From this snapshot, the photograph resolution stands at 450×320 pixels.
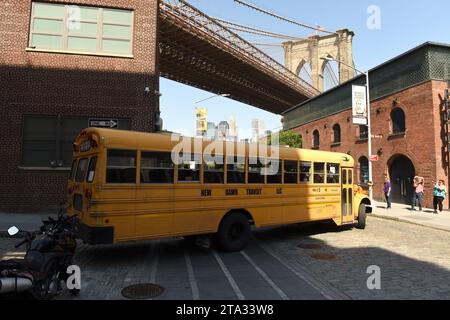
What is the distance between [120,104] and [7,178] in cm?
581

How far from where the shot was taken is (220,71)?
43.0 metres

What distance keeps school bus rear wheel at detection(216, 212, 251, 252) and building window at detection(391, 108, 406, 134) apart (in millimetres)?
16667

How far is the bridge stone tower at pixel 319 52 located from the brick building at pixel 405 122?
31385 mm

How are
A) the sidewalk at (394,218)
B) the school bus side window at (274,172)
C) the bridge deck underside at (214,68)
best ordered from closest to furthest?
the school bus side window at (274,172)
the sidewalk at (394,218)
the bridge deck underside at (214,68)

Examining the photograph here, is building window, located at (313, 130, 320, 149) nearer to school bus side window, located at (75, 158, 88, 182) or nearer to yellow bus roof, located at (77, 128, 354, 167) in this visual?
yellow bus roof, located at (77, 128, 354, 167)

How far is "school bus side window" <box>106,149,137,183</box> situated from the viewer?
6996 millimetres

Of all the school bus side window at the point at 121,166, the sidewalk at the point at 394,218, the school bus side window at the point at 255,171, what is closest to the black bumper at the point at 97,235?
the school bus side window at the point at 121,166

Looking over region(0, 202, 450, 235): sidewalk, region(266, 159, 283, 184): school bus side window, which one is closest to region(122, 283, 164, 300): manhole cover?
region(266, 159, 283, 184): school bus side window

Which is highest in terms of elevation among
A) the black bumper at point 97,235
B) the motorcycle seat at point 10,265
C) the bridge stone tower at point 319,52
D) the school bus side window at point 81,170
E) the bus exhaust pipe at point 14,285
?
the bridge stone tower at point 319,52

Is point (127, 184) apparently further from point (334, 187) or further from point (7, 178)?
point (7, 178)

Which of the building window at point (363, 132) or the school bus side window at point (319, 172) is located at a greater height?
the building window at point (363, 132)

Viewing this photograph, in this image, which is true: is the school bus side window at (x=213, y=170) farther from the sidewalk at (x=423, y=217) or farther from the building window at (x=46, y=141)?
the building window at (x=46, y=141)

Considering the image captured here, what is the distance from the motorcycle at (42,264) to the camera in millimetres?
4668

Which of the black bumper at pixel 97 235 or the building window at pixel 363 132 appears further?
the building window at pixel 363 132
